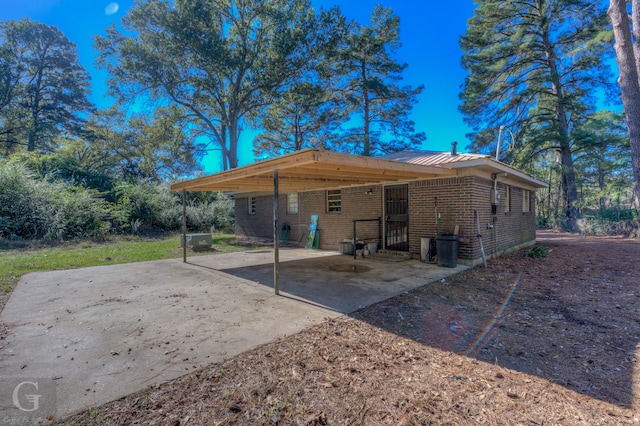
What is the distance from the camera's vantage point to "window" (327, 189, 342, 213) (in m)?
9.91

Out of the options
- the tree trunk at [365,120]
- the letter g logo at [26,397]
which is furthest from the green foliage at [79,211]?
the letter g logo at [26,397]

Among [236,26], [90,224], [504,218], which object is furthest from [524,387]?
[236,26]

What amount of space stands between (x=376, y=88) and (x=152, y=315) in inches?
661

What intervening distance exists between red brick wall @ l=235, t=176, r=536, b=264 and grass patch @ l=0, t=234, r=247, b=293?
323 cm

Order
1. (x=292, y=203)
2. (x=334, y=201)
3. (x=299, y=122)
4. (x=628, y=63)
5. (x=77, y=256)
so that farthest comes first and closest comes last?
1. (x=299, y=122)
2. (x=292, y=203)
3. (x=334, y=201)
4. (x=628, y=63)
5. (x=77, y=256)

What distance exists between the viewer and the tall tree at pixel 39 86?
62.2 ft

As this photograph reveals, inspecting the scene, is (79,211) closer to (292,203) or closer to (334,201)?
(292,203)

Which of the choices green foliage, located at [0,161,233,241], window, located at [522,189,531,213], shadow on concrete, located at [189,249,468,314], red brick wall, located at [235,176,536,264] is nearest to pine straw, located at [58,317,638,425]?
shadow on concrete, located at [189,249,468,314]

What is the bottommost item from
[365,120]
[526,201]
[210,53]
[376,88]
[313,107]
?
[526,201]

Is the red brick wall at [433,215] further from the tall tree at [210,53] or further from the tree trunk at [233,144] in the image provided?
the tall tree at [210,53]

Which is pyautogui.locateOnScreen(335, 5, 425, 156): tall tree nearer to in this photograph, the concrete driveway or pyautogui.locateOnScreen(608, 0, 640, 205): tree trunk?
pyautogui.locateOnScreen(608, 0, 640, 205): tree trunk

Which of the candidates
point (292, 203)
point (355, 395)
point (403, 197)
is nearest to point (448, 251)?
point (403, 197)

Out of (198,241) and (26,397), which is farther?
(198,241)

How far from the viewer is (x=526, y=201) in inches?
416
